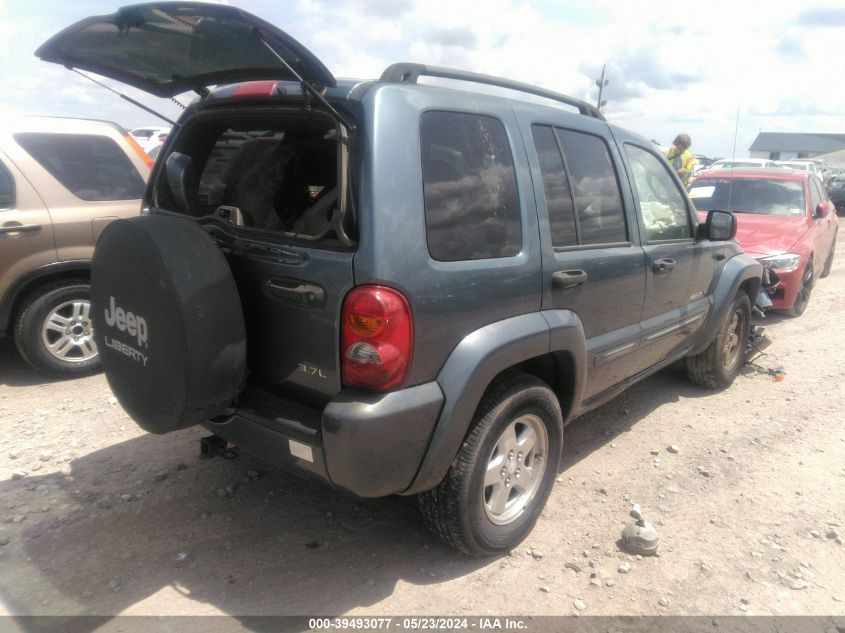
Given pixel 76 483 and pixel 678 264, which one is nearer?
pixel 76 483

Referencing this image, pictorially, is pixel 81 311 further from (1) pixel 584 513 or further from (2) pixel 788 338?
(2) pixel 788 338

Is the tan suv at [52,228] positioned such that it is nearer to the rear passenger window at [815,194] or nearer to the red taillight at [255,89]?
the red taillight at [255,89]

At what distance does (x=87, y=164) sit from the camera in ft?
16.0

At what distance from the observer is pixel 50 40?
2602 millimetres

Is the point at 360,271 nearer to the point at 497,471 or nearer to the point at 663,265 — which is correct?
the point at 497,471

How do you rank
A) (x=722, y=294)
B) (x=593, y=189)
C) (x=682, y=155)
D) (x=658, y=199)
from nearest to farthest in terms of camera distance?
(x=593, y=189), (x=658, y=199), (x=722, y=294), (x=682, y=155)

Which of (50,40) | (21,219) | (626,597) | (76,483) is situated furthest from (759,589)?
(21,219)

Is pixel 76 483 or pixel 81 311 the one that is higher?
pixel 81 311

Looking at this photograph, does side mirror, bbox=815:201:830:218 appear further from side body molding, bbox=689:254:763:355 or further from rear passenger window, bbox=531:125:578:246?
rear passenger window, bbox=531:125:578:246

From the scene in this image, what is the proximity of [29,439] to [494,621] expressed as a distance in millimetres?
3046

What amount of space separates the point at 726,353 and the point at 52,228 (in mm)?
5243

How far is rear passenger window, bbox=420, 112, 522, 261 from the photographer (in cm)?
233

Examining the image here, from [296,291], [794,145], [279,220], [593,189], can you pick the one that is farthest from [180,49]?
[794,145]

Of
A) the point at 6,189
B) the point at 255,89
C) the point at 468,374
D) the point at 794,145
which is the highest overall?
the point at 794,145
